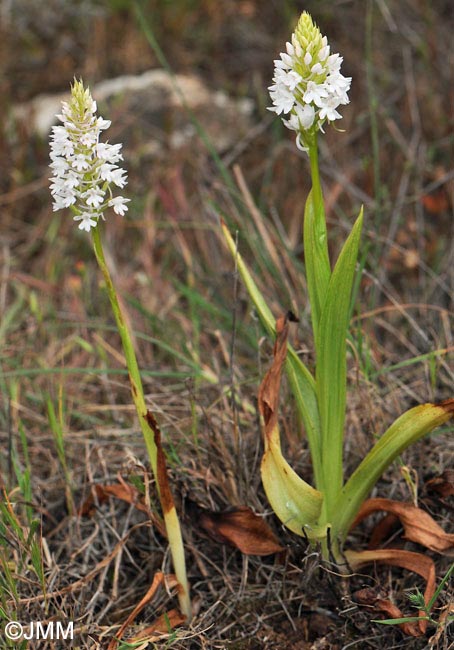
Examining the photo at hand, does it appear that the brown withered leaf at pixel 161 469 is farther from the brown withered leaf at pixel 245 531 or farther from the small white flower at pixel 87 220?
the small white flower at pixel 87 220

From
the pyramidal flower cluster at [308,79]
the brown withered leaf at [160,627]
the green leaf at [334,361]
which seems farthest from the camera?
the brown withered leaf at [160,627]

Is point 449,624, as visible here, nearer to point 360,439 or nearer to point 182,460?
point 360,439

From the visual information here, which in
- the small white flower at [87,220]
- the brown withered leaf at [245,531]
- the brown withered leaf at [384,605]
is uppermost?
the small white flower at [87,220]

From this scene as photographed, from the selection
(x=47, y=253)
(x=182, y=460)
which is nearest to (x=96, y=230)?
(x=182, y=460)

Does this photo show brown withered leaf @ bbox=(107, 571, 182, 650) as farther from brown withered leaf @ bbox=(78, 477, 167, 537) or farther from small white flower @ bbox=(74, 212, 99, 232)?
small white flower @ bbox=(74, 212, 99, 232)

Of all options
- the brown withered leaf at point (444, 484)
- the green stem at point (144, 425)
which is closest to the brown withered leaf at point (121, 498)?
the green stem at point (144, 425)

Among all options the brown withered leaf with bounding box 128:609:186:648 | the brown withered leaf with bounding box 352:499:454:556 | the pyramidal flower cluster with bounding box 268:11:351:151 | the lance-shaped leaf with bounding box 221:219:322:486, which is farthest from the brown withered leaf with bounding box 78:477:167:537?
the pyramidal flower cluster with bounding box 268:11:351:151
